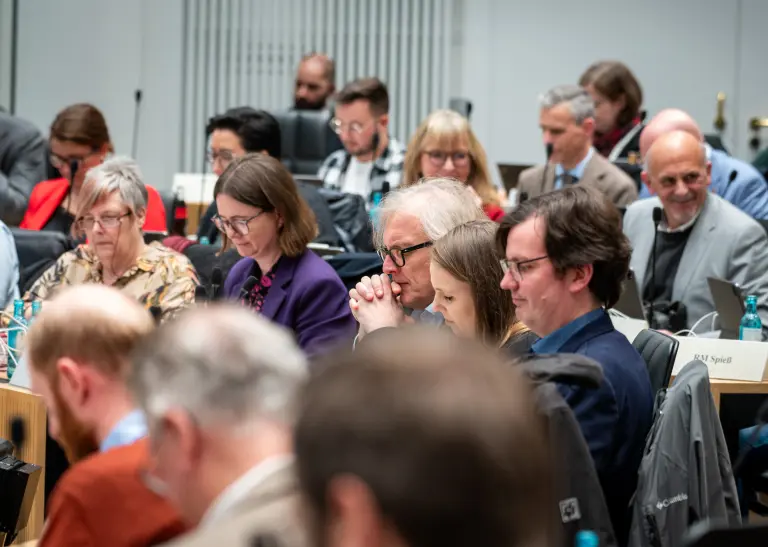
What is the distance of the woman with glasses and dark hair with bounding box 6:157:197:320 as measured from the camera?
3924 mm

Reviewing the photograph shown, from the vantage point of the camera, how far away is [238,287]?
376 centimetres

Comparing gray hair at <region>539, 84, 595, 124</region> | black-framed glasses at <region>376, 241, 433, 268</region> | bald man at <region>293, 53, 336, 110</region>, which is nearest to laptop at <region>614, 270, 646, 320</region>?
black-framed glasses at <region>376, 241, 433, 268</region>

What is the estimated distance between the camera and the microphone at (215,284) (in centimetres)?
391

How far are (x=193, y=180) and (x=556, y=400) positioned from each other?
5.49m

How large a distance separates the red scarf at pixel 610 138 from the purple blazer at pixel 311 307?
370 cm

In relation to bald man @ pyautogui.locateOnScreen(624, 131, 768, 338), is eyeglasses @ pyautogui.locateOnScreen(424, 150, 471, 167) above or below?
above

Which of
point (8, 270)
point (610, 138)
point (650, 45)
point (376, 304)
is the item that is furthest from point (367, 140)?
point (650, 45)

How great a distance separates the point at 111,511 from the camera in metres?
1.54

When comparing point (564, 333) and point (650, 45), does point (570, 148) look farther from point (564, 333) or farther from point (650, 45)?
point (650, 45)

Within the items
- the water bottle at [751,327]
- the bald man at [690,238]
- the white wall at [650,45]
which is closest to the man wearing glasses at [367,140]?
the bald man at [690,238]

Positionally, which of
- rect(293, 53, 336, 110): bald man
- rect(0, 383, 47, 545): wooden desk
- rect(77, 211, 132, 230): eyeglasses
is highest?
rect(293, 53, 336, 110): bald man

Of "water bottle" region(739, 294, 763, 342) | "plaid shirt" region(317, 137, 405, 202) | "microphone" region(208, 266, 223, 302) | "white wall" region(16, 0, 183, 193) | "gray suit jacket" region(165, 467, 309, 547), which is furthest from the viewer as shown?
"white wall" region(16, 0, 183, 193)

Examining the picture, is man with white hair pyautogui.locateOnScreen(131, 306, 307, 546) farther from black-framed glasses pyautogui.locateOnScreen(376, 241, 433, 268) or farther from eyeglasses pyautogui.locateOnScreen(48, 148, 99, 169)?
eyeglasses pyautogui.locateOnScreen(48, 148, 99, 169)

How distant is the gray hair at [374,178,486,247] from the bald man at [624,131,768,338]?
127 cm
